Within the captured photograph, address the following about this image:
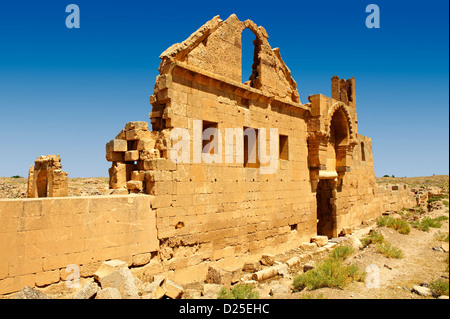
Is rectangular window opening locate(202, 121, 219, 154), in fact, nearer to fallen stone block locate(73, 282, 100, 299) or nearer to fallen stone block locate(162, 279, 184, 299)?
fallen stone block locate(162, 279, 184, 299)

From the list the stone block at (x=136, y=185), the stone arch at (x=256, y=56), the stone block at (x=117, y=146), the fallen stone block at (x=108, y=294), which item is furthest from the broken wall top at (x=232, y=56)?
the fallen stone block at (x=108, y=294)

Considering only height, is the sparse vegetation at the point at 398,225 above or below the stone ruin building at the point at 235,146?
below

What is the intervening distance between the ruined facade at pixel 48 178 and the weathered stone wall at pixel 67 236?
30.6ft

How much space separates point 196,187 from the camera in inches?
275

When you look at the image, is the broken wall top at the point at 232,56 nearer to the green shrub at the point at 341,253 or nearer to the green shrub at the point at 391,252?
the green shrub at the point at 341,253

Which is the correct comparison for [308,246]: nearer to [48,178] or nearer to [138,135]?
[138,135]

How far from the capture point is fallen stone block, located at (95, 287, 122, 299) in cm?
450

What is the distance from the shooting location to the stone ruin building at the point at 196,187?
16.4 ft

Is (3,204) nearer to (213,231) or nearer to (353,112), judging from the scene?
(213,231)

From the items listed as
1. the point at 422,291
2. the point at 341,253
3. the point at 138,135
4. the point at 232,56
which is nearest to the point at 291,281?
the point at 341,253

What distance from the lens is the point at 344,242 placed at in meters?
10.7

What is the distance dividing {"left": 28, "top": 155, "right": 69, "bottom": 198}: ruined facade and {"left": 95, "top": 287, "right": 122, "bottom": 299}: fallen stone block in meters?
10.4
